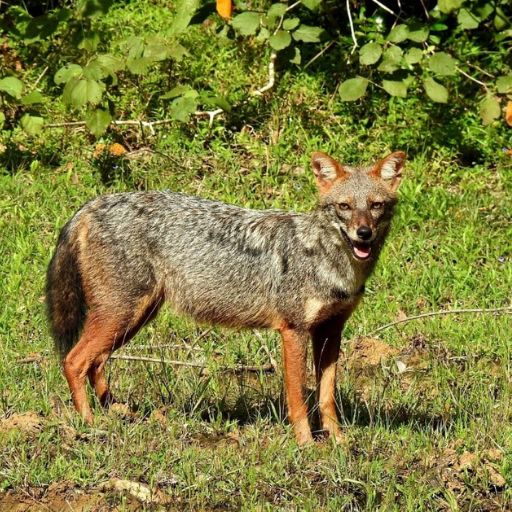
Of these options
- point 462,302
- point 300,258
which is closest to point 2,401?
point 300,258

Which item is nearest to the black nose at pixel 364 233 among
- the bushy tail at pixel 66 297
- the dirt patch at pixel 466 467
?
the dirt patch at pixel 466 467

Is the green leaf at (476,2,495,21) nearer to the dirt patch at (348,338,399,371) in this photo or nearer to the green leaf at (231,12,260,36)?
the green leaf at (231,12,260,36)

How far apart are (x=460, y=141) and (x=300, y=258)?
13.4 ft

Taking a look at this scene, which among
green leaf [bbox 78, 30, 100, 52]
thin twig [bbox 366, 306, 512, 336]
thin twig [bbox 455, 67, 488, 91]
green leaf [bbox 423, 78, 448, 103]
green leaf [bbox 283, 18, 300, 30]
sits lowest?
thin twig [bbox 366, 306, 512, 336]

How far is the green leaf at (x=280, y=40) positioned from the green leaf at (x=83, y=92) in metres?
1.48

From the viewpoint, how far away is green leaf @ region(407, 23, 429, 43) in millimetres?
9391

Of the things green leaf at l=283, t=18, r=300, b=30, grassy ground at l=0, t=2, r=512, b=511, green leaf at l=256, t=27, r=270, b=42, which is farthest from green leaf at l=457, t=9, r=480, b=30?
green leaf at l=256, t=27, r=270, b=42

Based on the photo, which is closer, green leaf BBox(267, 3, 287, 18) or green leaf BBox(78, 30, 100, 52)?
green leaf BBox(78, 30, 100, 52)

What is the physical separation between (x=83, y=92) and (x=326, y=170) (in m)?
3.05

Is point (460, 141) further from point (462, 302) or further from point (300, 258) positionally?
point (300, 258)

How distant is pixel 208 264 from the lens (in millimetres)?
6734

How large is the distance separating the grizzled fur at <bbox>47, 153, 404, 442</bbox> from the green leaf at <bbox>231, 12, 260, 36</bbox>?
2976 mm

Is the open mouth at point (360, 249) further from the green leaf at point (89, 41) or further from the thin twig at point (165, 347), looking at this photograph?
the green leaf at point (89, 41)

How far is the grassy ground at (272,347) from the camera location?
5414mm
